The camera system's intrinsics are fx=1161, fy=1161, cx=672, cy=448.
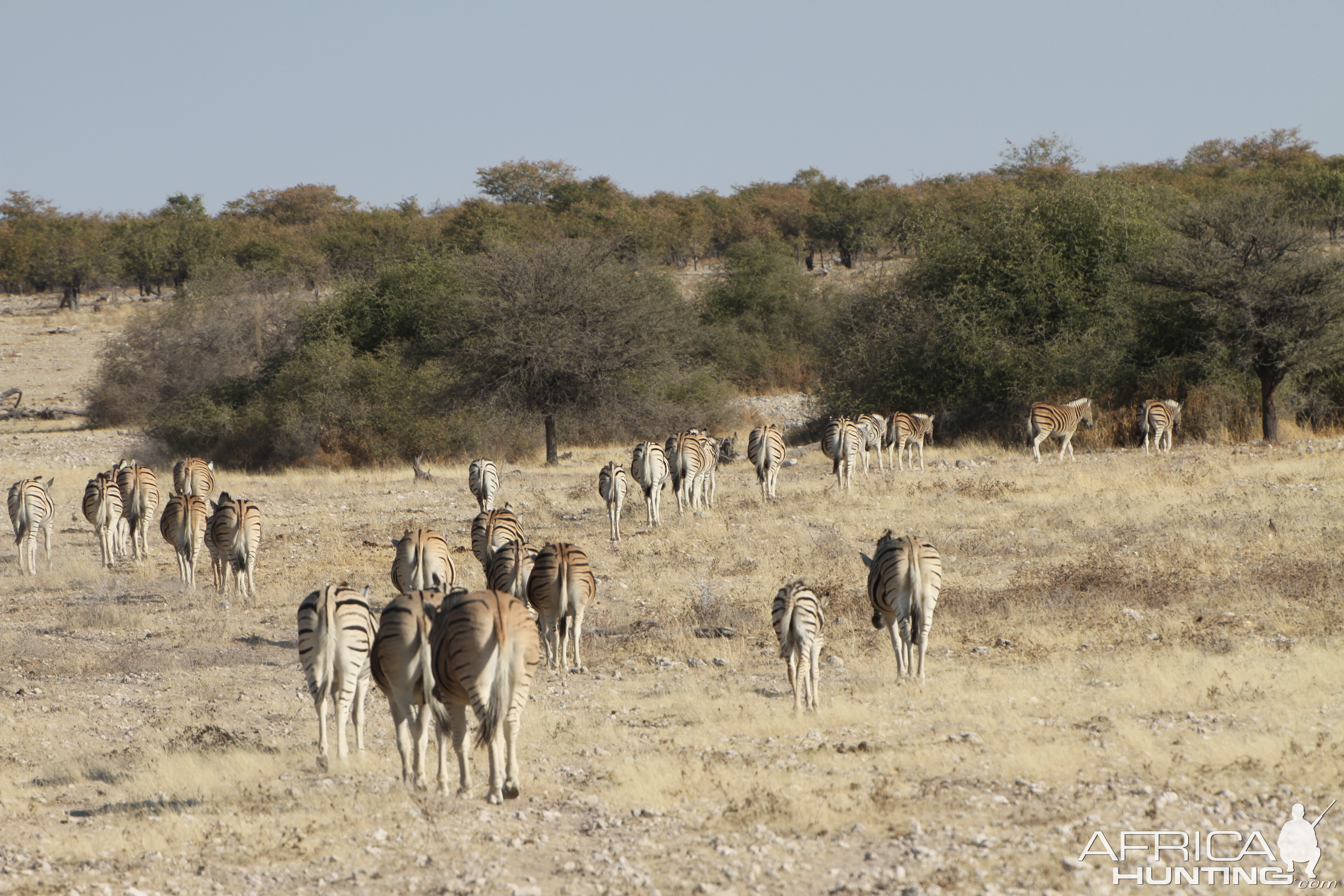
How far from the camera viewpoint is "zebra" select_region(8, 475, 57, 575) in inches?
741

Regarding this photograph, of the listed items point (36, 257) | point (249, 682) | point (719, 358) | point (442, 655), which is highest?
point (36, 257)

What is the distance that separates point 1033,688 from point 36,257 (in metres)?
81.2

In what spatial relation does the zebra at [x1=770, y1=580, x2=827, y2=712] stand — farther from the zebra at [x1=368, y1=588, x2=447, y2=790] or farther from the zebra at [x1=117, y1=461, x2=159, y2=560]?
the zebra at [x1=117, y1=461, x2=159, y2=560]

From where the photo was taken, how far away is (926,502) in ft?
71.3

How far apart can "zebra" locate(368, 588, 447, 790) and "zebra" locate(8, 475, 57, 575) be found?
13549 mm

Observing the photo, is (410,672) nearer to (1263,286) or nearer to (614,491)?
(614,491)

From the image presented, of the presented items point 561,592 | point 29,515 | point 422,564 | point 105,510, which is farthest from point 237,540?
point 561,592

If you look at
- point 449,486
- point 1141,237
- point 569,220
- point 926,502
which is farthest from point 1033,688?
point 569,220

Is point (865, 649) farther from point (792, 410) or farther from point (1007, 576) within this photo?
point (792, 410)

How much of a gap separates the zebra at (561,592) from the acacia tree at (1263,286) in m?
22.3

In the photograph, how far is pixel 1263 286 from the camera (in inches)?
1114

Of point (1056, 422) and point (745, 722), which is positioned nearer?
point (745, 722)

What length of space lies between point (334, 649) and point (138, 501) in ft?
41.7

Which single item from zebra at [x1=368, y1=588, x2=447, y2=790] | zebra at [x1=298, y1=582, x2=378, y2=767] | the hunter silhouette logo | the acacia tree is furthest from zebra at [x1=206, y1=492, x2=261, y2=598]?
the acacia tree
